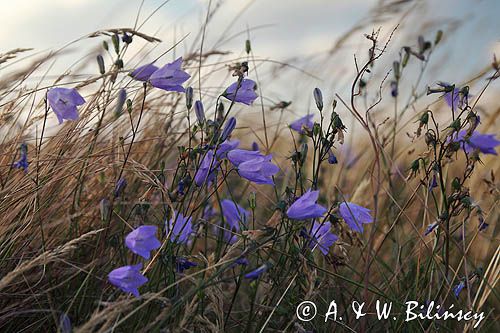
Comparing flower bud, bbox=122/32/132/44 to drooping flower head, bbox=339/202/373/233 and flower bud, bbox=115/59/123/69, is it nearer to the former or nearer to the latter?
flower bud, bbox=115/59/123/69

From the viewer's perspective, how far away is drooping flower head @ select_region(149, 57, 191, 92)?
2023 mm

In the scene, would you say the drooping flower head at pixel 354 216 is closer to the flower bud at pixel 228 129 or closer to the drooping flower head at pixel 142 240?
the flower bud at pixel 228 129

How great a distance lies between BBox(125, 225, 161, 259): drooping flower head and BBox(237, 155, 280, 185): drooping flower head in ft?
1.14

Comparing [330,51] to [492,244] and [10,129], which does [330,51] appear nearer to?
[492,244]

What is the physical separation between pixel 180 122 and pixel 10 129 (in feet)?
2.24

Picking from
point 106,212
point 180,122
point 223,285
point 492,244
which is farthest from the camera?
point 492,244

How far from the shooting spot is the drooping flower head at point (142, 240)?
5.63 feet

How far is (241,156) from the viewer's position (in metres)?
2.00

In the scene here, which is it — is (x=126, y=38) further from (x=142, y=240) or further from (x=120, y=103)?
(x=142, y=240)

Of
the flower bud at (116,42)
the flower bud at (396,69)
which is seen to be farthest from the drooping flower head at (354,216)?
the flower bud at (396,69)

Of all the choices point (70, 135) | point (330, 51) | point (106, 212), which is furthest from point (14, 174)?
point (330, 51)

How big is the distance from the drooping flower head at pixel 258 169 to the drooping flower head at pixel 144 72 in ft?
1.20

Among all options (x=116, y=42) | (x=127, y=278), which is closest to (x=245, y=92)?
(x=116, y=42)

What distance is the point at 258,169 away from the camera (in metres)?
1.96
